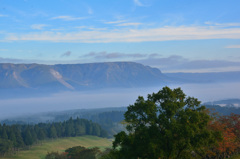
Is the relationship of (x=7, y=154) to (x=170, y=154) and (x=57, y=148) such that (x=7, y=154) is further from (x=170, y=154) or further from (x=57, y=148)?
(x=170, y=154)

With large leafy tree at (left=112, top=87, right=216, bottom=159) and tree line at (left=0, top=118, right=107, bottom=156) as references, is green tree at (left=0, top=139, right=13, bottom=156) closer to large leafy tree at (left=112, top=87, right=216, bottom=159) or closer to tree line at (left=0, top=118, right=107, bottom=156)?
→ tree line at (left=0, top=118, right=107, bottom=156)

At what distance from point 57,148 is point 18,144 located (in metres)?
18.8

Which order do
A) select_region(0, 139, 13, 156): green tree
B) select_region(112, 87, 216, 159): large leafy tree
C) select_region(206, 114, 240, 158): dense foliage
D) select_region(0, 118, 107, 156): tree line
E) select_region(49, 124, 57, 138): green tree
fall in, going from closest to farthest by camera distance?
select_region(112, 87, 216, 159): large leafy tree < select_region(206, 114, 240, 158): dense foliage < select_region(0, 139, 13, 156): green tree < select_region(0, 118, 107, 156): tree line < select_region(49, 124, 57, 138): green tree

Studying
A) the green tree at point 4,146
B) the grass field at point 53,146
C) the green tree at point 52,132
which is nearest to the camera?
the grass field at point 53,146

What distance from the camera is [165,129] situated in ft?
113

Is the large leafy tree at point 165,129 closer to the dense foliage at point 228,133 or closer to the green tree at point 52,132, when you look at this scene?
the dense foliage at point 228,133

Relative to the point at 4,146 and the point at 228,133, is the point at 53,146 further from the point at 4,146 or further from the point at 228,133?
the point at 228,133

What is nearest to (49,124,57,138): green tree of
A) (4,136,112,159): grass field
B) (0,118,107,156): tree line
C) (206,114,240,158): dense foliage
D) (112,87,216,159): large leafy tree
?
(0,118,107,156): tree line

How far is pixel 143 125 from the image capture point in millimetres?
35938

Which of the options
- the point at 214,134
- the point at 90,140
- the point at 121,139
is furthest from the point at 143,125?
the point at 90,140

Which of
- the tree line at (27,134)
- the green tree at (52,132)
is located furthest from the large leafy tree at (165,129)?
the green tree at (52,132)

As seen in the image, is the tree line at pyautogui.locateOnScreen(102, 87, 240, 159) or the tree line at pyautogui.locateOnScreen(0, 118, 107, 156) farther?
the tree line at pyautogui.locateOnScreen(0, 118, 107, 156)

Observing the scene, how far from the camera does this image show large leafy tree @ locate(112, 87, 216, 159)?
110ft

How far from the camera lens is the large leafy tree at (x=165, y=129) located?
33562 millimetres
